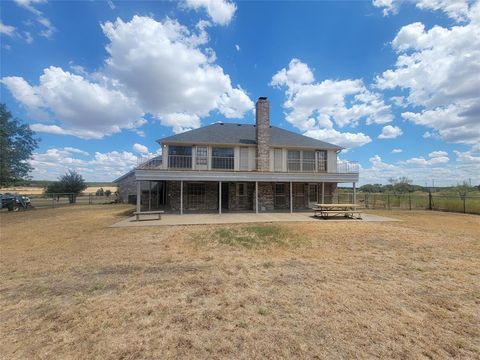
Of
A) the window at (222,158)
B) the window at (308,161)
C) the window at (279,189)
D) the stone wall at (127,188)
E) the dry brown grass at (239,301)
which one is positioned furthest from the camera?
the stone wall at (127,188)

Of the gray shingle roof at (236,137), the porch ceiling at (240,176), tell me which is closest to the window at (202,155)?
the gray shingle roof at (236,137)

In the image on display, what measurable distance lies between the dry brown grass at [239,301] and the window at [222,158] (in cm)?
999

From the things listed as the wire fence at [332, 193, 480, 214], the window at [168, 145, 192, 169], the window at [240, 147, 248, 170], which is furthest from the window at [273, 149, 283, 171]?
the window at [168, 145, 192, 169]

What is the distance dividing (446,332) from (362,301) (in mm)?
1073

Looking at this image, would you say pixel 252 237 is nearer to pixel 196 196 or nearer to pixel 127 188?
pixel 196 196

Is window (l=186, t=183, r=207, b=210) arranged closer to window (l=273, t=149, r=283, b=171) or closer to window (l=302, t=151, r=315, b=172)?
window (l=273, t=149, r=283, b=171)

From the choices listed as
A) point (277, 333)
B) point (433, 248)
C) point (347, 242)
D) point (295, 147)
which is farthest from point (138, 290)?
point (295, 147)

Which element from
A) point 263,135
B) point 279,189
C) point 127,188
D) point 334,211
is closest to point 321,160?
point 279,189

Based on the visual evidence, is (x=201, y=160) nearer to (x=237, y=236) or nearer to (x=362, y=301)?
(x=237, y=236)

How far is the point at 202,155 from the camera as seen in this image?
1700 cm

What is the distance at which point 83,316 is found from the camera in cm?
350

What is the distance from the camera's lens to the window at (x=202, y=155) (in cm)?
1692

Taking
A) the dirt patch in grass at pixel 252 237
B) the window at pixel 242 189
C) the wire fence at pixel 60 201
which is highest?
the window at pixel 242 189

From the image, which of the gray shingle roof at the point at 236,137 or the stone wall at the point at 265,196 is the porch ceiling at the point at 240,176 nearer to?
the stone wall at the point at 265,196
